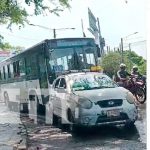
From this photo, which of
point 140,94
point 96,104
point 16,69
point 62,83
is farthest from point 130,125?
point 16,69

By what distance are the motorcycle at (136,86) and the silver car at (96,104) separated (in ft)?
14.4

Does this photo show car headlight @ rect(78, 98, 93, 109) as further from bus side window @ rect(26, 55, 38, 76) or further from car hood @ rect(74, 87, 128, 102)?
bus side window @ rect(26, 55, 38, 76)

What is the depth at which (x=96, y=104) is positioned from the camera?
8773mm

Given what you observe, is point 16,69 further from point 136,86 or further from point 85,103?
point 85,103

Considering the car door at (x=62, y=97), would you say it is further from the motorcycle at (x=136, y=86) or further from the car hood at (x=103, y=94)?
the motorcycle at (x=136, y=86)

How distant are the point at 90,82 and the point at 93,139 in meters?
2.15

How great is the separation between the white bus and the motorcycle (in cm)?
172

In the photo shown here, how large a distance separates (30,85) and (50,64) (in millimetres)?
3714

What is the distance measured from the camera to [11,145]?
25.3 ft

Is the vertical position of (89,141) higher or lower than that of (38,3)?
lower

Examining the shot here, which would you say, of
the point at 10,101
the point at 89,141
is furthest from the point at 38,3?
the point at 10,101

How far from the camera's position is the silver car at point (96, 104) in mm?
8719

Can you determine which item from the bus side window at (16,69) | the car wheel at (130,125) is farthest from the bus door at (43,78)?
the car wheel at (130,125)

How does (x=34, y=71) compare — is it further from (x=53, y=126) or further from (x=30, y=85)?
(x=53, y=126)
